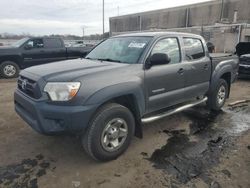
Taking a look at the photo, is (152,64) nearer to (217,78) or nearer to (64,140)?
(64,140)

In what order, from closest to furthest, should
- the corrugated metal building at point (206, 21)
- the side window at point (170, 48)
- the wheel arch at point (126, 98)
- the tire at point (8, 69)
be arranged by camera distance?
the wheel arch at point (126, 98)
the side window at point (170, 48)
the tire at point (8, 69)
the corrugated metal building at point (206, 21)

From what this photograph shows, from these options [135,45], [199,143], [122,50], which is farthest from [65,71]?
[199,143]


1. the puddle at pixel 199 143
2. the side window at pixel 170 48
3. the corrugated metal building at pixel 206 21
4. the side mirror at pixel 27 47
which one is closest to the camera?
the puddle at pixel 199 143

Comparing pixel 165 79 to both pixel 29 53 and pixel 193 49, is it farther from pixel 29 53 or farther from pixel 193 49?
pixel 29 53

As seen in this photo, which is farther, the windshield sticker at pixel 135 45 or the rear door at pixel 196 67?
the rear door at pixel 196 67

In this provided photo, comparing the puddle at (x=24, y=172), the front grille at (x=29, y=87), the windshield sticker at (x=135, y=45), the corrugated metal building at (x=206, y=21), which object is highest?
the corrugated metal building at (x=206, y=21)

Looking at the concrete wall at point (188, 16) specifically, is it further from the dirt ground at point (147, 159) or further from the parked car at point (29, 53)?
the dirt ground at point (147, 159)

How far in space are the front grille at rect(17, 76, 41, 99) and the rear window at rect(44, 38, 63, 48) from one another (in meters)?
7.84

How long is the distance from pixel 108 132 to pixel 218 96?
344 cm

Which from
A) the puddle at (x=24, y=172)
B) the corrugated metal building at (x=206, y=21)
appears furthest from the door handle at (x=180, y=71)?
the corrugated metal building at (x=206, y=21)

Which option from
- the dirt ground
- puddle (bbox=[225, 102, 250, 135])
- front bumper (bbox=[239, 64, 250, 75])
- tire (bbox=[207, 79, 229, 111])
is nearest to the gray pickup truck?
the dirt ground

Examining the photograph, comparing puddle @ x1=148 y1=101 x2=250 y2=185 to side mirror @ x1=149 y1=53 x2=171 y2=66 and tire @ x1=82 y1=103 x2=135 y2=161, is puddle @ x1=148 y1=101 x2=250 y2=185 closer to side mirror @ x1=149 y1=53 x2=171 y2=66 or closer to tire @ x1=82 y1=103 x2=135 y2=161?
tire @ x1=82 y1=103 x2=135 y2=161

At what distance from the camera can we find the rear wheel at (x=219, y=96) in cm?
566

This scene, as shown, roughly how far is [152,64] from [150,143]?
1.31 metres
